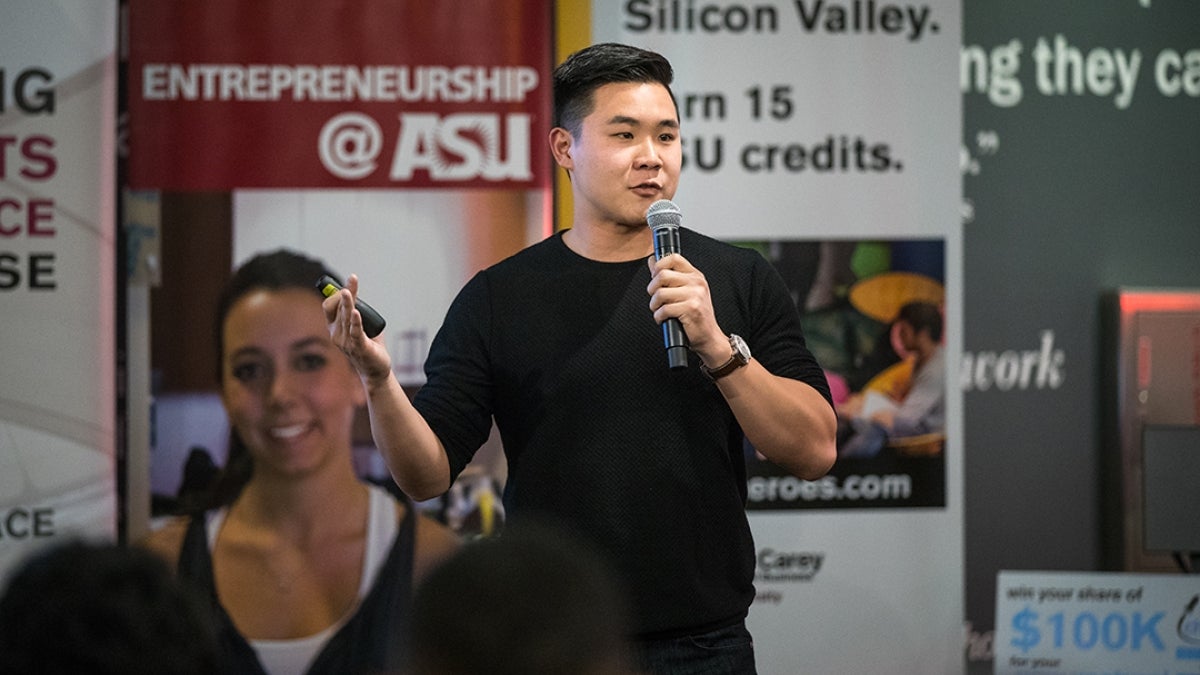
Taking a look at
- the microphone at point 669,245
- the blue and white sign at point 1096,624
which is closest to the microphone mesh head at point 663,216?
the microphone at point 669,245

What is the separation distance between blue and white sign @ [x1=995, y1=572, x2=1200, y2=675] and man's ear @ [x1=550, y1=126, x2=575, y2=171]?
1.96 m

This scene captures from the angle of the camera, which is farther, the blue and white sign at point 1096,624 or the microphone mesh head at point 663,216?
the blue and white sign at point 1096,624

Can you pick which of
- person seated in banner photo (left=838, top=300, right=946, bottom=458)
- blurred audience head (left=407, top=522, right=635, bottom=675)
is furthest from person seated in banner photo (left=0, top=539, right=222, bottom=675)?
person seated in banner photo (left=838, top=300, right=946, bottom=458)

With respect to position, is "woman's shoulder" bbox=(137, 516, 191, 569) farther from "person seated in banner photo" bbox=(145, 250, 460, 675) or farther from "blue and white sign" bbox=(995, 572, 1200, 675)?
"blue and white sign" bbox=(995, 572, 1200, 675)

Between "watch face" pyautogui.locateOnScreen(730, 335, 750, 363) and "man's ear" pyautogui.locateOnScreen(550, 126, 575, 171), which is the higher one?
"man's ear" pyautogui.locateOnScreen(550, 126, 575, 171)

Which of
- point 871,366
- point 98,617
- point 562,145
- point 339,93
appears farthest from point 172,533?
point 98,617

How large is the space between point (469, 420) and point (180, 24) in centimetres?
199

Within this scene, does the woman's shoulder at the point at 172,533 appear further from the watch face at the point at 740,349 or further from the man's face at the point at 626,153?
the watch face at the point at 740,349

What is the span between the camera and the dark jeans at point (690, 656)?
205 cm

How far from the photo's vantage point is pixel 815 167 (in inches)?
146

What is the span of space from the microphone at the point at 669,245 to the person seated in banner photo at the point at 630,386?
0.06 ft

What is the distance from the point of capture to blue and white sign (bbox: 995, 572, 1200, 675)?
359 centimetres

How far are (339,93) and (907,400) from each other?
1.84 meters

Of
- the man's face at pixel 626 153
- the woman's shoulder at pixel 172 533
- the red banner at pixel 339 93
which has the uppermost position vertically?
the red banner at pixel 339 93
